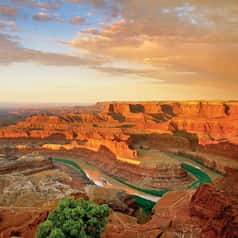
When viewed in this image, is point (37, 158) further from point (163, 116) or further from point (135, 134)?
point (163, 116)

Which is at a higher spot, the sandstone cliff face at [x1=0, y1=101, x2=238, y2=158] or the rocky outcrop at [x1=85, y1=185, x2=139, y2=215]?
the sandstone cliff face at [x1=0, y1=101, x2=238, y2=158]

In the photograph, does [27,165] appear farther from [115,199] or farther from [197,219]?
[197,219]

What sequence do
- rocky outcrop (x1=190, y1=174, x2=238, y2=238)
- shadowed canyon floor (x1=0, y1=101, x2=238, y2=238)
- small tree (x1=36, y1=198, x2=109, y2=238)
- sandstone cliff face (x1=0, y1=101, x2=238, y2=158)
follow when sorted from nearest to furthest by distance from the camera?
small tree (x1=36, y1=198, x2=109, y2=238) → rocky outcrop (x1=190, y1=174, x2=238, y2=238) → shadowed canyon floor (x1=0, y1=101, x2=238, y2=238) → sandstone cliff face (x1=0, y1=101, x2=238, y2=158)

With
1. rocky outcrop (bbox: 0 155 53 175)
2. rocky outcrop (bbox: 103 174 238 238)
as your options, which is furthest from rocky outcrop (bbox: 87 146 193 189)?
rocky outcrop (bbox: 103 174 238 238)

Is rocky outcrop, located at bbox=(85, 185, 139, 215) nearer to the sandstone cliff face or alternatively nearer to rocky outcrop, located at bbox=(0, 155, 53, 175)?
rocky outcrop, located at bbox=(0, 155, 53, 175)

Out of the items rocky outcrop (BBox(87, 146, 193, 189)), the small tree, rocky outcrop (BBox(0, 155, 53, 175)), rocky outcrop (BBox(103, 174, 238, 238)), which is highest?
the small tree

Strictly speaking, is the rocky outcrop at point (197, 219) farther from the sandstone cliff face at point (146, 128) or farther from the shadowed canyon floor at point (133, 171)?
the sandstone cliff face at point (146, 128)

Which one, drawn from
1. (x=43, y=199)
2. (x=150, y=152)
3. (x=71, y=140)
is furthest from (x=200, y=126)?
(x=43, y=199)

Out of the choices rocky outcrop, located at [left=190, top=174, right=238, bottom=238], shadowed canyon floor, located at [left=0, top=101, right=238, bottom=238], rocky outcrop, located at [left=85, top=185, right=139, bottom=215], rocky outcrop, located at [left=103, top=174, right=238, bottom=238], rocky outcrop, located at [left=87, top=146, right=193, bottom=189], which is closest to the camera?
rocky outcrop, located at [left=190, top=174, right=238, bottom=238]
